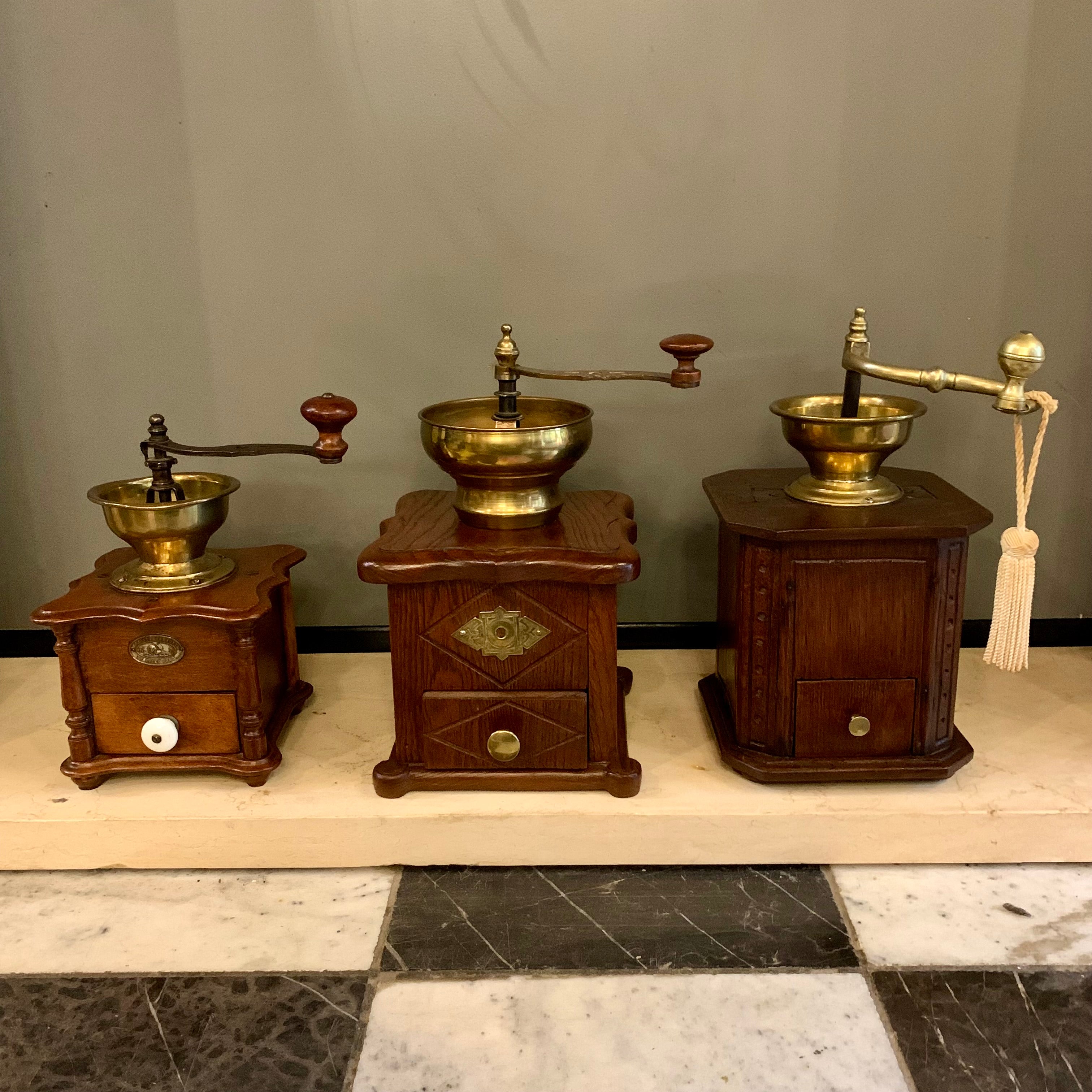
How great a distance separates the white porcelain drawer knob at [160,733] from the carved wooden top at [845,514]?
87cm

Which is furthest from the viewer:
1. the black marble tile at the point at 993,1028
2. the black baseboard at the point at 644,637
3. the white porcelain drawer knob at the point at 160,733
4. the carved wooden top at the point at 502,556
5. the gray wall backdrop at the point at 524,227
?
the black baseboard at the point at 644,637

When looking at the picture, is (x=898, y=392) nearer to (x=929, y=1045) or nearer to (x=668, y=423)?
(x=668, y=423)

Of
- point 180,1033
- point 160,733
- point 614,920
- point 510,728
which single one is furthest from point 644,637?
point 180,1033

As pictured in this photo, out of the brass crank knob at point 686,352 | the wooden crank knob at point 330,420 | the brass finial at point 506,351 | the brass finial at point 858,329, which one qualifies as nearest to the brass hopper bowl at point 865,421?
the brass finial at point 858,329

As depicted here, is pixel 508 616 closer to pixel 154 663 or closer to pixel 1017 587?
pixel 154 663

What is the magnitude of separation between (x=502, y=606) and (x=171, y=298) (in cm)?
88

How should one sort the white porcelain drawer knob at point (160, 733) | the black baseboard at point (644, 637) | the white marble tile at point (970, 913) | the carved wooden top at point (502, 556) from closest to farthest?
1. the white marble tile at point (970, 913)
2. the carved wooden top at point (502, 556)
3. the white porcelain drawer knob at point (160, 733)
4. the black baseboard at point (644, 637)

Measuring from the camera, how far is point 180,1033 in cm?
116

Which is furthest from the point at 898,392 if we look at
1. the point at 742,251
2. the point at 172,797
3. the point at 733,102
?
the point at 172,797

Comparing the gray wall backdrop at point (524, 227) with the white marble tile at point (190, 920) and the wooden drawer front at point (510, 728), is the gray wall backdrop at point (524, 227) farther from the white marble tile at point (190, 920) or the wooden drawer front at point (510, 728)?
the white marble tile at point (190, 920)

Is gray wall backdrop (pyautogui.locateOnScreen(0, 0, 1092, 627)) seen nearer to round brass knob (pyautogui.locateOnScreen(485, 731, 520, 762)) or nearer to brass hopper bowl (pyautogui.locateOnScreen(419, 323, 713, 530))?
brass hopper bowl (pyautogui.locateOnScreen(419, 323, 713, 530))

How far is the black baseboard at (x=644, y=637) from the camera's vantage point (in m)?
1.91

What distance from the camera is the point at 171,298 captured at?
1.76m

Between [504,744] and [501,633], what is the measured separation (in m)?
0.17
